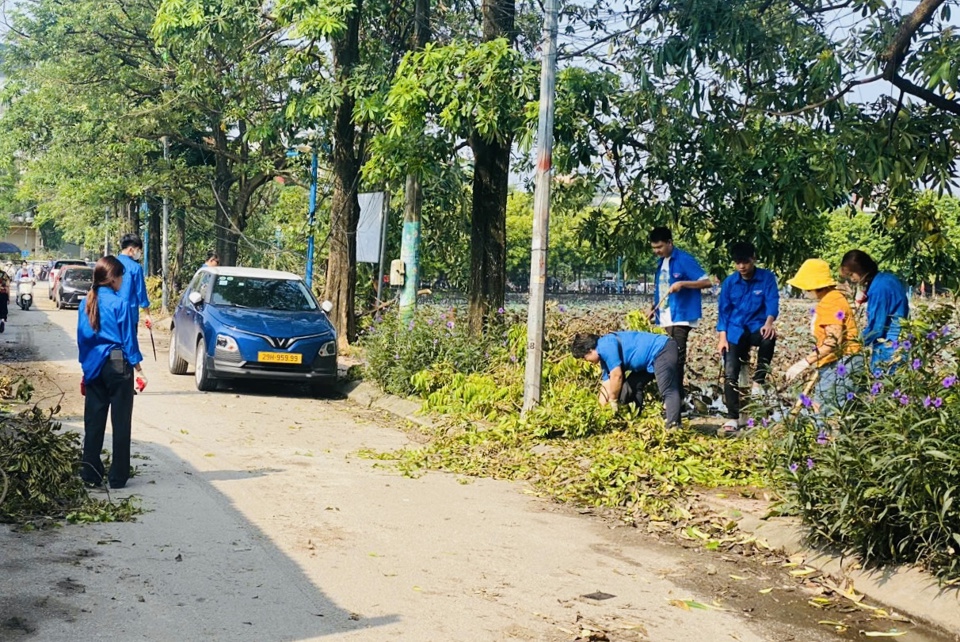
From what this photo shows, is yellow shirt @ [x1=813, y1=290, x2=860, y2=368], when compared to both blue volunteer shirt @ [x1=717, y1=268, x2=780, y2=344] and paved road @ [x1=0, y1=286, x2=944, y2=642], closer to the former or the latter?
blue volunteer shirt @ [x1=717, y1=268, x2=780, y2=344]

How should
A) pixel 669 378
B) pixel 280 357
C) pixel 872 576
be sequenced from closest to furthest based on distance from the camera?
1. pixel 872 576
2. pixel 669 378
3. pixel 280 357

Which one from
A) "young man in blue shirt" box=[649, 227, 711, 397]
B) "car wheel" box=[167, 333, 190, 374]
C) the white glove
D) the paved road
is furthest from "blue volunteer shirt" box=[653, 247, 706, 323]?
"car wheel" box=[167, 333, 190, 374]

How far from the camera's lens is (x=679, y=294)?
11281 millimetres

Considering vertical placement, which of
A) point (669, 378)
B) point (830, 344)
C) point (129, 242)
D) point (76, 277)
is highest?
point (129, 242)

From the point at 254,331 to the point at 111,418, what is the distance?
7.18 m

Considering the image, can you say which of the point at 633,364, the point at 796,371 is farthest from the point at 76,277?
the point at 796,371

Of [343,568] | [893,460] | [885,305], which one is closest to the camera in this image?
[893,460]

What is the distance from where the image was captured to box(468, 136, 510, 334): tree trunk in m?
15.2

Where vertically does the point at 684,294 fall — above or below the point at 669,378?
above

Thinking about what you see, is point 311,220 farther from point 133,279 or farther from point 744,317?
point 744,317

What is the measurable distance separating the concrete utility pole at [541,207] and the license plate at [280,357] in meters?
4.60

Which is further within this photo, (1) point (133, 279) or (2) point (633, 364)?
(2) point (633, 364)

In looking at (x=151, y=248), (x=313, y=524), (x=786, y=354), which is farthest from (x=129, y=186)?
(x=313, y=524)

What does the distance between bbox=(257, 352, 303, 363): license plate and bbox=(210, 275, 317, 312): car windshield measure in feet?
4.53
